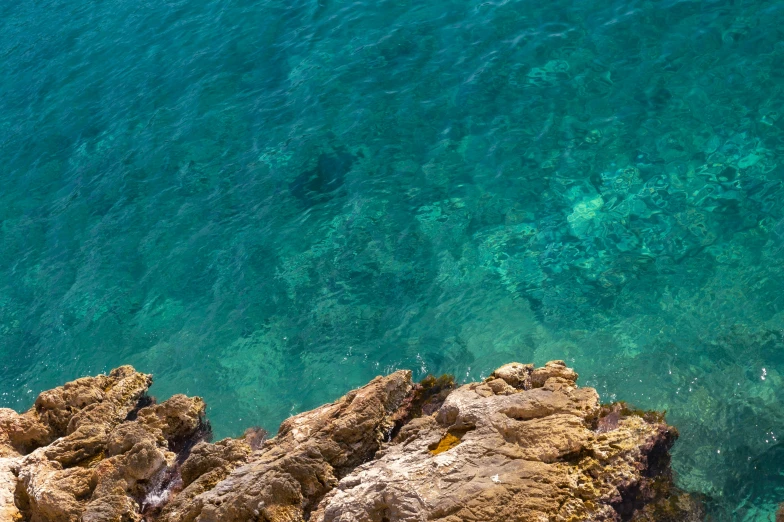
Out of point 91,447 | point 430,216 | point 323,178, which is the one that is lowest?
point 430,216

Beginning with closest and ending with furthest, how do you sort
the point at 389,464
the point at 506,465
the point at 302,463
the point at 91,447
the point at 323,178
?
the point at 506,465
the point at 389,464
the point at 302,463
the point at 91,447
the point at 323,178

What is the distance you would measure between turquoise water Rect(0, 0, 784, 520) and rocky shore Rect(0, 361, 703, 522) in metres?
2.39

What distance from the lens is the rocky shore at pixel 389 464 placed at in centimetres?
1041

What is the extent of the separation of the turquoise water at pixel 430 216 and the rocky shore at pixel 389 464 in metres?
2.39

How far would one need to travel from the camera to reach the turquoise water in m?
16.0

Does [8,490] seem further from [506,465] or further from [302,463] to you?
[506,465]

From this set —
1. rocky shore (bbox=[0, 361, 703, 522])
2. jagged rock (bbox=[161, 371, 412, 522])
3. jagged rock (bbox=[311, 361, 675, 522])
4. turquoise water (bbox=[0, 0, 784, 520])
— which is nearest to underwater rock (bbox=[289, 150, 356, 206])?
turquoise water (bbox=[0, 0, 784, 520])

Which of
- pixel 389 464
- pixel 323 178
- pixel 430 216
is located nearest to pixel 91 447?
pixel 389 464

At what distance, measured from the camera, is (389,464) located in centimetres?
1117

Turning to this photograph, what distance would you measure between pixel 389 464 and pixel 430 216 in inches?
399

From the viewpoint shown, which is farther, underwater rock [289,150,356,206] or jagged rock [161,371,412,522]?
underwater rock [289,150,356,206]

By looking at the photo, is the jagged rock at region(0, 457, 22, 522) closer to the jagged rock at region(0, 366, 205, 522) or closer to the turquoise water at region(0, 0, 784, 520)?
the jagged rock at region(0, 366, 205, 522)

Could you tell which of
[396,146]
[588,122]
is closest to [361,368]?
[396,146]

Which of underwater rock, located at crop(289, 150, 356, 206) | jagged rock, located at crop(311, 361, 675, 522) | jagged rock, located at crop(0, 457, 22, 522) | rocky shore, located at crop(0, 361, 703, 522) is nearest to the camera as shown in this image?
jagged rock, located at crop(311, 361, 675, 522)
